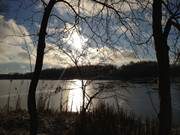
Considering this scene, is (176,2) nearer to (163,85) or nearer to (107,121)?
(163,85)

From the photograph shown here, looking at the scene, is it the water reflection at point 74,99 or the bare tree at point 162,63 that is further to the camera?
the water reflection at point 74,99

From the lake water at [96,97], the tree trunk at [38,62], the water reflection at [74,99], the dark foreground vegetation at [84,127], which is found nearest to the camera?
the tree trunk at [38,62]

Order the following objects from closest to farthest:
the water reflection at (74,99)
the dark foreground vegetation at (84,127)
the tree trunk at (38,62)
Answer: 1. the tree trunk at (38,62)
2. the dark foreground vegetation at (84,127)
3. the water reflection at (74,99)

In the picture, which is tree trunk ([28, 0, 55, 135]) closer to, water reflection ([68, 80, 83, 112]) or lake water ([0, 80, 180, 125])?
lake water ([0, 80, 180, 125])

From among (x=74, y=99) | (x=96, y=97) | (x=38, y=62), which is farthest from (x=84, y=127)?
(x=74, y=99)

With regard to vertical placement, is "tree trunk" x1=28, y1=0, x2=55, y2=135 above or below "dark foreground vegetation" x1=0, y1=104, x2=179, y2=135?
above

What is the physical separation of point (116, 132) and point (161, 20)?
3.85 meters

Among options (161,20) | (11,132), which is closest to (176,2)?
(161,20)

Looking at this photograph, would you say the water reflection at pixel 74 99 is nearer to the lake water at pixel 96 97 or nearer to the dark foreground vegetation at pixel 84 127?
the lake water at pixel 96 97

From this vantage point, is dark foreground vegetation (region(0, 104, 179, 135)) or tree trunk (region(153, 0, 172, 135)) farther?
dark foreground vegetation (region(0, 104, 179, 135))

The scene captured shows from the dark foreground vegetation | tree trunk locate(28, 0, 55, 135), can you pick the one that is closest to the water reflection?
the dark foreground vegetation

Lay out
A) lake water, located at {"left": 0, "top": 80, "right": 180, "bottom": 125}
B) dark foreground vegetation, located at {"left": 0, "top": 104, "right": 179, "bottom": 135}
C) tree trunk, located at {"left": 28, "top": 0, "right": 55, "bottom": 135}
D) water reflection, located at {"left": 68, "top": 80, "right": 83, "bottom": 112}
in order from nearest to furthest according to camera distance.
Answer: tree trunk, located at {"left": 28, "top": 0, "right": 55, "bottom": 135}
dark foreground vegetation, located at {"left": 0, "top": 104, "right": 179, "bottom": 135}
lake water, located at {"left": 0, "top": 80, "right": 180, "bottom": 125}
water reflection, located at {"left": 68, "top": 80, "right": 83, "bottom": 112}

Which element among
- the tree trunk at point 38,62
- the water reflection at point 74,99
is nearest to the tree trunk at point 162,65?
the tree trunk at point 38,62

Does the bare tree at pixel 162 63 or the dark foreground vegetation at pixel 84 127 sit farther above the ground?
the bare tree at pixel 162 63
